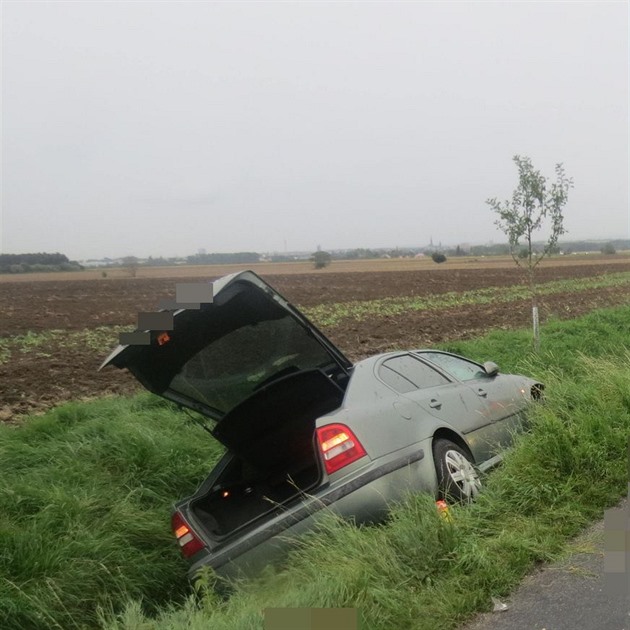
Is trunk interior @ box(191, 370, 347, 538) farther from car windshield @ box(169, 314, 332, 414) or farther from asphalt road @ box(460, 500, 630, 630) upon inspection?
asphalt road @ box(460, 500, 630, 630)

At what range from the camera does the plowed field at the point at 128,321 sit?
453 inches

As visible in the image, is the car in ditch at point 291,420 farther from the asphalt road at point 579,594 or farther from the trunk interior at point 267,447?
the asphalt road at point 579,594

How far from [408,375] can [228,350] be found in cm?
143

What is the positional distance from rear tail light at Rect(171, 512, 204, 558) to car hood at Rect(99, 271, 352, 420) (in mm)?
783

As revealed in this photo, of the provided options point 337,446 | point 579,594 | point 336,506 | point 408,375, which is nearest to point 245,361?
point 337,446

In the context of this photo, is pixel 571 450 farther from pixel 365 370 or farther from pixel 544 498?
pixel 365 370

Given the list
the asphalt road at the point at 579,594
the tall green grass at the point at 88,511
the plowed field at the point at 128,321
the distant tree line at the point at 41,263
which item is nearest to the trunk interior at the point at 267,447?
the tall green grass at the point at 88,511

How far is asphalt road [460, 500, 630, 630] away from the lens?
259 centimetres

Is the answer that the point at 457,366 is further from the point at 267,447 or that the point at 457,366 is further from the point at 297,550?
the point at 297,550

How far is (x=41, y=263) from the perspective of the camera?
4709cm

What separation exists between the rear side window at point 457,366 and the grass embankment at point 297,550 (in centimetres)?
69

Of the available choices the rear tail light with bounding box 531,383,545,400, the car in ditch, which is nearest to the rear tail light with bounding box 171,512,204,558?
the car in ditch

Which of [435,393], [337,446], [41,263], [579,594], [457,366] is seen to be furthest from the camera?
[41,263]

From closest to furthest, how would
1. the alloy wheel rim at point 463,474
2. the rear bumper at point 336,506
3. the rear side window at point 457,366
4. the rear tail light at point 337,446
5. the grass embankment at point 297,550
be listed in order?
the grass embankment at point 297,550
the rear bumper at point 336,506
the rear tail light at point 337,446
the alloy wheel rim at point 463,474
the rear side window at point 457,366
